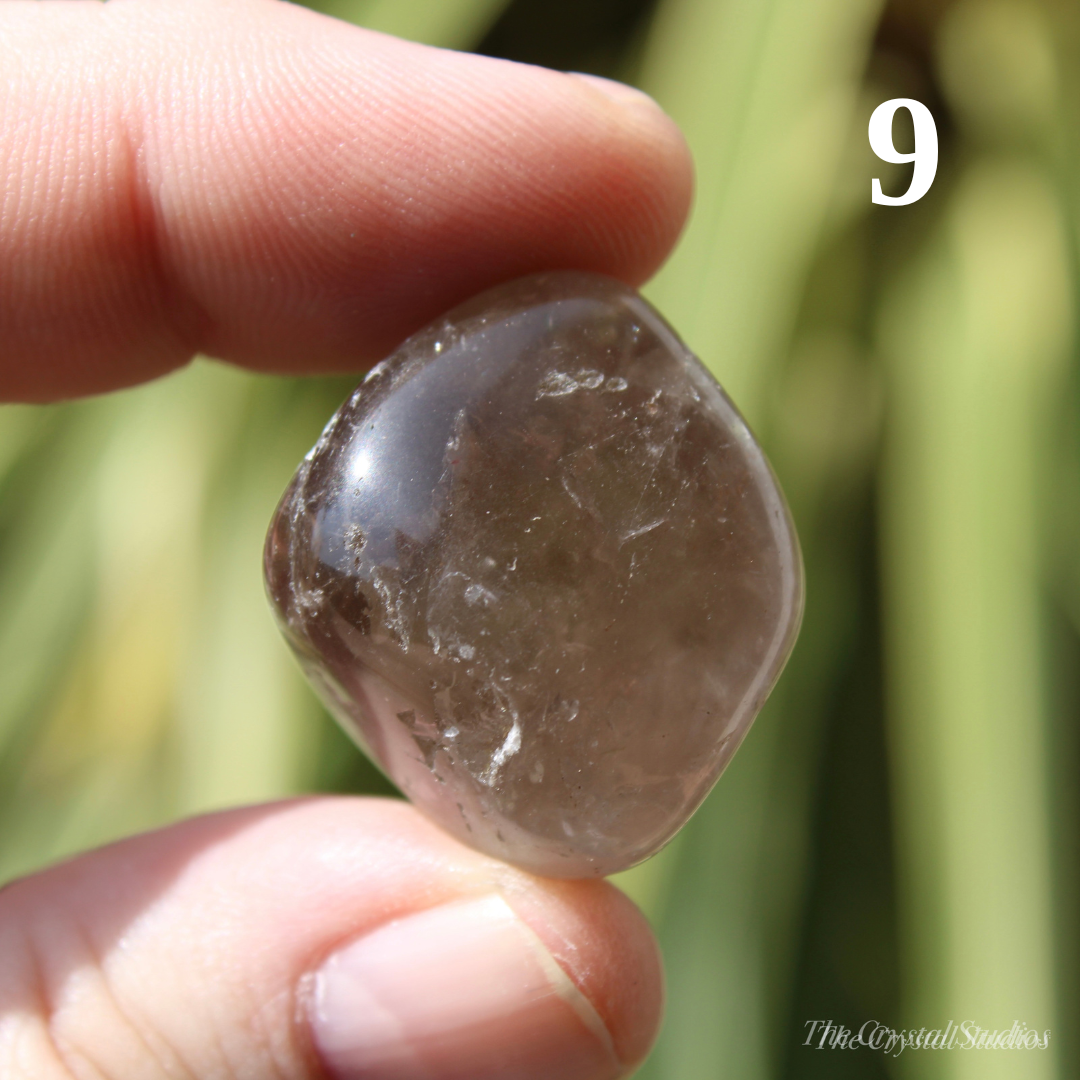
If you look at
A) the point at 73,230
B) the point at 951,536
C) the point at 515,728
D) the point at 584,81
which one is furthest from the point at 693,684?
the point at 951,536

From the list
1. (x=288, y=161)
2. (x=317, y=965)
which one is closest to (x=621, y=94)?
(x=288, y=161)

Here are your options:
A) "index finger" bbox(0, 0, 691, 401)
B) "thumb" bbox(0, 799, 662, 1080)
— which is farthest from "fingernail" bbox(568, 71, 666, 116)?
"thumb" bbox(0, 799, 662, 1080)

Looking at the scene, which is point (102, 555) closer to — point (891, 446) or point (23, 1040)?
point (23, 1040)

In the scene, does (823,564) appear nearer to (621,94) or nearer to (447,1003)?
(621,94)

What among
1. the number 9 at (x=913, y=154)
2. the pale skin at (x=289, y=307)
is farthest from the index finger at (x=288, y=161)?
the number 9 at (x=913, y=154)

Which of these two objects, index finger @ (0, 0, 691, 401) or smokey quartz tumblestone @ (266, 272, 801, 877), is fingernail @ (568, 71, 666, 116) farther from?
smokey quartz tumblestone @ (266, 272, 801, 877)
